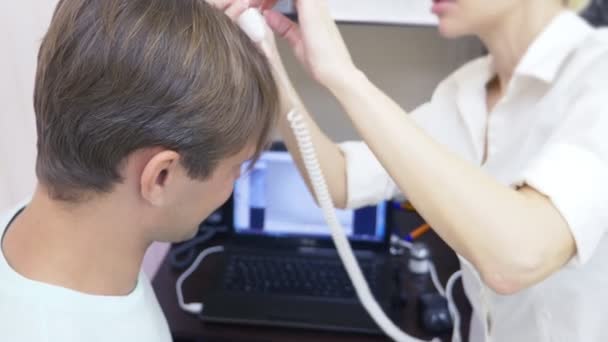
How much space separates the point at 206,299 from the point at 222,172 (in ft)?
1.59

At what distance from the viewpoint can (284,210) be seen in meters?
1.25

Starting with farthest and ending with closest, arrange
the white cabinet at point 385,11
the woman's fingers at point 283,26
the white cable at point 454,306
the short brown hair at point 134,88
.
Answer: the white cabinet at point 385,11, the white cable at point 454,306, the woman's fingers at point 283,26, the short brown hair at point 134,88

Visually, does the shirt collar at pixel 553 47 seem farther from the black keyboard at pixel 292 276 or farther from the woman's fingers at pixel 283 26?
the black keyboard at pixel 292 276

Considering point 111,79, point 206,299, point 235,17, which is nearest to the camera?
point 111,79

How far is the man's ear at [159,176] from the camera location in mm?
626

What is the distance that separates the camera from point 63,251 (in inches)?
26.4

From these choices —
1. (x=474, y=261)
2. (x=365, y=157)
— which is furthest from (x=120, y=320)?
(x=365, y=157)

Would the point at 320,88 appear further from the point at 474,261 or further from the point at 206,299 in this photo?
the point at 474,261

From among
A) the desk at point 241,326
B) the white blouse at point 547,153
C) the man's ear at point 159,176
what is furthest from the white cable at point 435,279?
the man's ear at point 159,176

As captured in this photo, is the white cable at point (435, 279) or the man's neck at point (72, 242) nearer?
the man's neck at point (72, 242)

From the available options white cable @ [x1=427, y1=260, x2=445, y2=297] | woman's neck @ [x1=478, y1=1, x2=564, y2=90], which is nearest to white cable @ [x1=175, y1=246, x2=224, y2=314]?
white cable @ [x1=427, y1=260, x2=445, y2=297]

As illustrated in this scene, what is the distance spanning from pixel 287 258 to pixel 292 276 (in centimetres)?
5

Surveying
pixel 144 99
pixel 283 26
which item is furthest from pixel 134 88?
pixel 283 26

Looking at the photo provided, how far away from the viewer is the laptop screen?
1.22 meters
